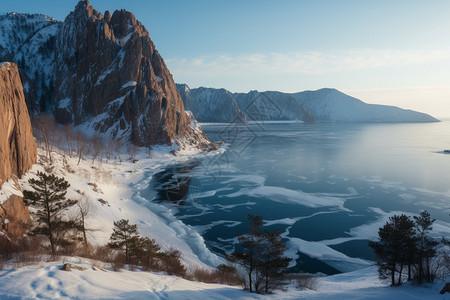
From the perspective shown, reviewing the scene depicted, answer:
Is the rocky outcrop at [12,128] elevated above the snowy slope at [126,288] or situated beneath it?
elevated above

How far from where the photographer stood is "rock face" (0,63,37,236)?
23.5 meters

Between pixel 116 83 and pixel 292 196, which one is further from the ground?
pixel 116 83

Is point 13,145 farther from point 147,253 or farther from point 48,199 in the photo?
point 147,253

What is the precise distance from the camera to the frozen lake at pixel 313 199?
31.8 meters

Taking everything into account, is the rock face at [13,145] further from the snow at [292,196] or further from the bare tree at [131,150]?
the bare tree at [131,150]

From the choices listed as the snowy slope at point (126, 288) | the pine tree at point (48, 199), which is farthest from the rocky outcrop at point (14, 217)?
the snowy slope at point (126, 288)

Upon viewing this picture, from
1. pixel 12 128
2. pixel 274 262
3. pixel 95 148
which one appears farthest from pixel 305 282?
pixel 95 148

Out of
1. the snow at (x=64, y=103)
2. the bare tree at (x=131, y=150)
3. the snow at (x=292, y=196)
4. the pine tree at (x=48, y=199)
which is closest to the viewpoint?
the pine tree at (x=48, y=199)

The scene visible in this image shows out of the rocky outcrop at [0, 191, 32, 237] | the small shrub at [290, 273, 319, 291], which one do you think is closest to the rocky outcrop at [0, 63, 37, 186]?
the rocky outcrop at [0, 191, 32, 237]

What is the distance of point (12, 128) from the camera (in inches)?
1198

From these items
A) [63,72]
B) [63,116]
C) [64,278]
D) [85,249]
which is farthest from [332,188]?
[63,72]

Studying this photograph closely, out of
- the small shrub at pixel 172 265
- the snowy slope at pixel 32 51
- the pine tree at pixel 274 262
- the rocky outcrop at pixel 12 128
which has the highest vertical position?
the snowy slope at pixel 32 51

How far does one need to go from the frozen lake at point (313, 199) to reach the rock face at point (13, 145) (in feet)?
64.8

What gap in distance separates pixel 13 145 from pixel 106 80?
86142mm
